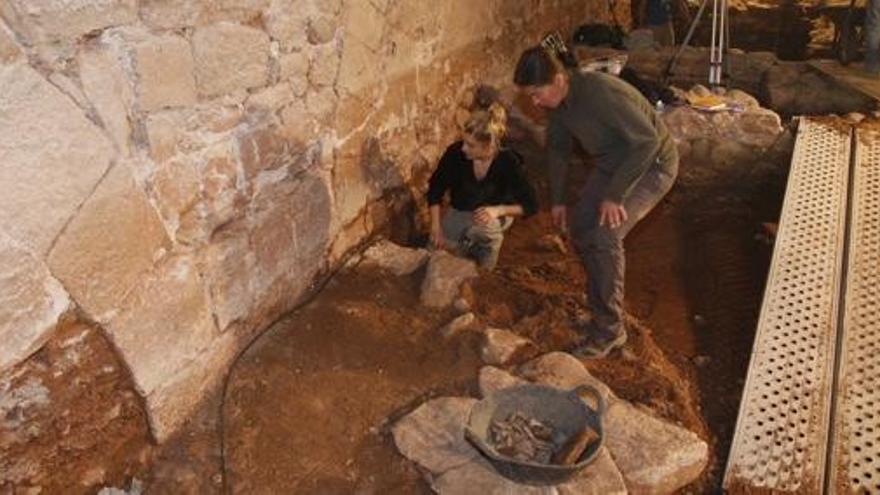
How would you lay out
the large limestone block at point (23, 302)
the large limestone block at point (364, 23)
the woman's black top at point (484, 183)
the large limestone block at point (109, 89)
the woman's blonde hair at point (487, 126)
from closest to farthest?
the large limestone block at point (23, 302), the large limestone block at point (109, 89), the large limestone block at point (364, 23), the woman's blonde hair at point (487, 126), the woman's black top at point (484, 183)

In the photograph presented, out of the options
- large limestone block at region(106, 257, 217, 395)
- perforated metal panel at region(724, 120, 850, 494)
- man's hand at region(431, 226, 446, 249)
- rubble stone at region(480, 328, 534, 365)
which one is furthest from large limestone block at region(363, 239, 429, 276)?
perforated metal panel at region(724, 120, 850, 494)

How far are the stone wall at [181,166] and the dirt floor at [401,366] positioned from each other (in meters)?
0.19

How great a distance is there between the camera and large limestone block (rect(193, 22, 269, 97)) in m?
2.71

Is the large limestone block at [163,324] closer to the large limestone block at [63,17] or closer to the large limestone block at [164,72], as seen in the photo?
the large limestone block at [164,72]

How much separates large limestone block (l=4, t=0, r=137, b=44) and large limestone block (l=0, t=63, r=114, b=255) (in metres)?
0.12

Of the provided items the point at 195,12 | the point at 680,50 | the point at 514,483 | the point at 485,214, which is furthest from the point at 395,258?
the point at 680,50

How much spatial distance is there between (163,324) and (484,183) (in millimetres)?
2221

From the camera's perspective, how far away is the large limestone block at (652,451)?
2.88 metres

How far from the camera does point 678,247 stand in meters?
5.34

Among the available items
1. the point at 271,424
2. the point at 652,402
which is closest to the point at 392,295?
the point at 271,424

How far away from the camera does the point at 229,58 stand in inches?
112

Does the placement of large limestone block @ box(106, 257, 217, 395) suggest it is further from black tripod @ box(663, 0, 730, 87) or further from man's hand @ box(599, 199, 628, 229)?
black tripod @ box(663, 0, 730, 87)

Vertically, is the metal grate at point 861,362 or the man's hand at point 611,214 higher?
the man's hand at point 611,214

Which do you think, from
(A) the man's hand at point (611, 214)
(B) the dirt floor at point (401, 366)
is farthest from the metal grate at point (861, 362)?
(A) the man's hand at point (611, 214)
